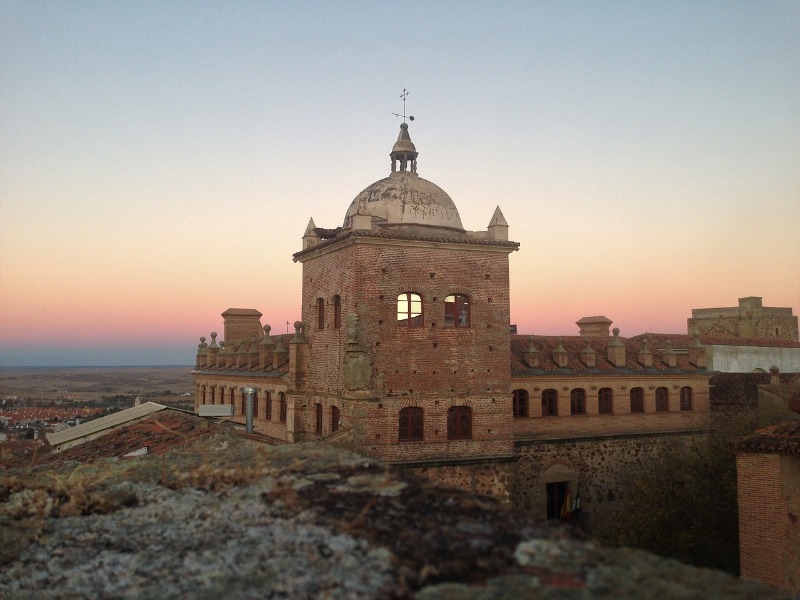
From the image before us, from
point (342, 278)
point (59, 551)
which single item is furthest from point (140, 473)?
point (342, 278)

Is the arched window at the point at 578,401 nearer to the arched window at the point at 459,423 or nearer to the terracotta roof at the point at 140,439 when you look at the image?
the arched window at the point at 459,423

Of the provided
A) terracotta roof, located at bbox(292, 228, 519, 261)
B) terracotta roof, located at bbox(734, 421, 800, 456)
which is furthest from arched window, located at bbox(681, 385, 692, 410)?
terracotta roof, located at bbox(734, 421, 800, 456)

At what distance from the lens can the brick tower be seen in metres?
23.0

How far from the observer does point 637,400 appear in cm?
3125

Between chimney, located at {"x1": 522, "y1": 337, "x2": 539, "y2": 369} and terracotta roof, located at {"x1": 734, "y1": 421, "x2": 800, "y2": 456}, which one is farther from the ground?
chimney, located at {"x1": 522, "y1": 337, "x2": 539, "y2": 369}

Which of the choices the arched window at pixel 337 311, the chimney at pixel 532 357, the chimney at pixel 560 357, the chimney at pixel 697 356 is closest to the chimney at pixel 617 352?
the chimney at pixel 560 357

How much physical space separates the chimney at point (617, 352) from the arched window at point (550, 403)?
162 inches

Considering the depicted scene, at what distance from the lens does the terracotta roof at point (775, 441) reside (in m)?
15.5

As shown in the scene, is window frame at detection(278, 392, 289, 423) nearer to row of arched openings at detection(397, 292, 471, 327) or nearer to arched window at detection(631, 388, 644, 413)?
row of arched openings at detection(397, 292, 471, 327)

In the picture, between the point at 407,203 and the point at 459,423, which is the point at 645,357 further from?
the point at 407,203

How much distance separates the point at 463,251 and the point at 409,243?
2.11 m

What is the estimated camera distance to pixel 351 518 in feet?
16.9

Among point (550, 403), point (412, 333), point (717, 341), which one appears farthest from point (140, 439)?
point (717, 341)

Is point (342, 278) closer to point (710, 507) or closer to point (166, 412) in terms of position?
point (166, 412)
